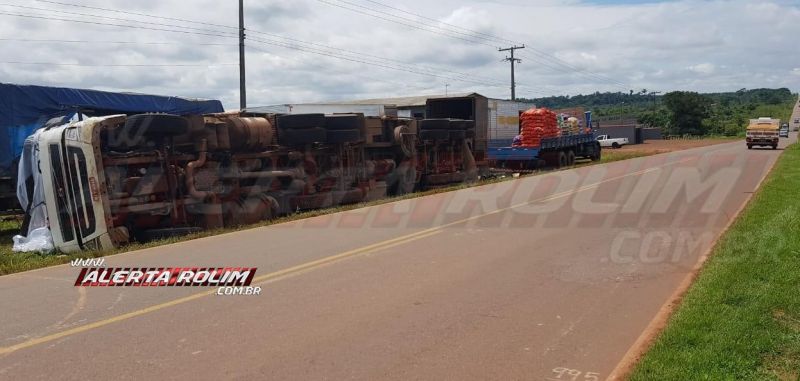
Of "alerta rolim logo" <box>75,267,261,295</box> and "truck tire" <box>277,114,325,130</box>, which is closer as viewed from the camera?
"alerta rolim logo" <box>75,267,261,295</box>

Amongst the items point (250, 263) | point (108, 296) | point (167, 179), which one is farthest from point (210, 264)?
point (167, 179)

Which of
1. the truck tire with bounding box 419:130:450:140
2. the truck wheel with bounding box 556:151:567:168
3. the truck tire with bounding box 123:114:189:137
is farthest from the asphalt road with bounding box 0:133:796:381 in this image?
the truck wheel with bounding box 556:151:567:168

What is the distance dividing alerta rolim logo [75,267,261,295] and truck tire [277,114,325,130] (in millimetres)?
7428

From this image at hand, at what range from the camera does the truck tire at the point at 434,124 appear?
71.2 ft

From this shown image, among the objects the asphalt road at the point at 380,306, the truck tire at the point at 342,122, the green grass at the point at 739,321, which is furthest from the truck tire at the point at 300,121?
the green grass at the point at 739,321

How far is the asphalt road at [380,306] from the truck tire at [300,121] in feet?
12.9

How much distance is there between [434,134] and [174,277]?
14.8 m

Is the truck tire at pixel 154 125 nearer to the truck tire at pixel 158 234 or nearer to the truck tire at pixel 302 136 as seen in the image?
the truck tire at pixel 158 234

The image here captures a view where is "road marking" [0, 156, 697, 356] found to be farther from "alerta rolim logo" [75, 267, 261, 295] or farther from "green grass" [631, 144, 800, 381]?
"green grass" [631, 144, 800, 381]

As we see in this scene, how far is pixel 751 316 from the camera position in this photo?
19.1ft

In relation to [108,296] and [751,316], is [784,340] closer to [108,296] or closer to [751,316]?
[751,316]

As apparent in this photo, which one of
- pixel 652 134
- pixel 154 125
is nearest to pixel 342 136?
pixel 154 125

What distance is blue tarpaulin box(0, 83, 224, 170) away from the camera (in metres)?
14.2

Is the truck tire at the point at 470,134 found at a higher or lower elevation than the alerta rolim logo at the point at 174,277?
higher
